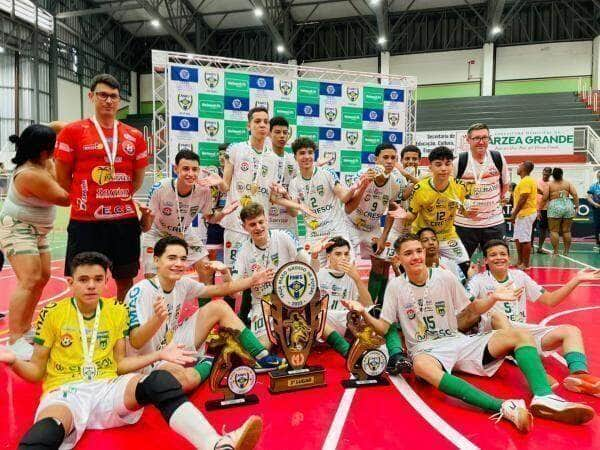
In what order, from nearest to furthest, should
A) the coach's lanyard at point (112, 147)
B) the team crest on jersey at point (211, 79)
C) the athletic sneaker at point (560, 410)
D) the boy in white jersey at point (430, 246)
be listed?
the athletic sneaker at point (560, 410) < the coach's lanyard at point (112, 147) < the boy in white jersey at point (430, 246) < the team crest on jersey at point (211, 79)

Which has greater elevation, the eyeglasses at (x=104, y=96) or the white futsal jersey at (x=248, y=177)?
the eyeglasses at (x=104, y=96)

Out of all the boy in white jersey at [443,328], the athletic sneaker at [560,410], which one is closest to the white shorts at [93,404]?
the boy in white jersey at [443,328]

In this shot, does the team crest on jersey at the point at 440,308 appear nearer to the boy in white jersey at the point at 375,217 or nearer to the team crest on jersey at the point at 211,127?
the boy in white jersey at the point at 375,217

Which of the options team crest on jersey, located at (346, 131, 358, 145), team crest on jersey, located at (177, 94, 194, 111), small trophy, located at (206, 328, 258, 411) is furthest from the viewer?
team crest on jersey, located at (346, 131, 358, 145)

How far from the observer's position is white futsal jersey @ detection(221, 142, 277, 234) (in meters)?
5.16

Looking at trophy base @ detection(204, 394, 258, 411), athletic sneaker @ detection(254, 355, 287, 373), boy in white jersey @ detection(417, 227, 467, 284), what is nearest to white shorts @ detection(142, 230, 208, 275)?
athletic sneaker @ detection(254, 355, 287, 373)

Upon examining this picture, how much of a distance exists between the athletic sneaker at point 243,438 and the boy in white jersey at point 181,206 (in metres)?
2.43

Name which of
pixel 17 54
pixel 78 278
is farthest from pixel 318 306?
pixel 17 54

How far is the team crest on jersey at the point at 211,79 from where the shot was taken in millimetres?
7882

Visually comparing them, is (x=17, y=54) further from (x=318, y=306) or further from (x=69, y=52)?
(x=318, y=306)

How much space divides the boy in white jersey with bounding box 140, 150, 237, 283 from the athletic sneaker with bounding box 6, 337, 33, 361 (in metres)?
1.28

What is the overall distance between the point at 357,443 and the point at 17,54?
23.5 metres

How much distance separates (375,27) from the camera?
81.0 ft

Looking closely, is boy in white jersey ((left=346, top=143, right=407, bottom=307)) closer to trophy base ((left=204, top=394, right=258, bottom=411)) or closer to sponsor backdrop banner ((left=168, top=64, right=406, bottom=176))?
trophy base ((left=204, top=394, right=258, bottom=411))
